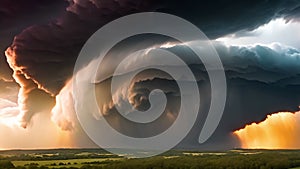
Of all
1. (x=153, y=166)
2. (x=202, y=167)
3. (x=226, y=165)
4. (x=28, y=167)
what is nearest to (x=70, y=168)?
(x=28, y=167)

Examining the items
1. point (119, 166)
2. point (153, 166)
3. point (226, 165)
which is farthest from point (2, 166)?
point (226, 165)

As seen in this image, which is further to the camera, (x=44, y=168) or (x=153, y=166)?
(x=153, y=166)

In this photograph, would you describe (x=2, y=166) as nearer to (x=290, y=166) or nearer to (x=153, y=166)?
(x=153, y=166)

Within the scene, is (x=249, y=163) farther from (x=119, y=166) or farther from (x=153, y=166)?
(x=119, y=166)

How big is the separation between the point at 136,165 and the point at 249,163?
1244 inches

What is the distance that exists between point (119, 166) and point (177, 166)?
16.1 metres

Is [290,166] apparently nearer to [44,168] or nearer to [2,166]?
[44,168]

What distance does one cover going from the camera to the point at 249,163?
116 meters

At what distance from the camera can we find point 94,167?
Result: 111 meters

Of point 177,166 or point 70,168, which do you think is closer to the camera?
point 70,168

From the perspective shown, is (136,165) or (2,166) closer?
(2,166)

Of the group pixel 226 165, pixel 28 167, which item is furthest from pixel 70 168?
pixel 226 165

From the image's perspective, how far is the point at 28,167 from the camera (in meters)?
112

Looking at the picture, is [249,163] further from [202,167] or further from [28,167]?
[28,167]
